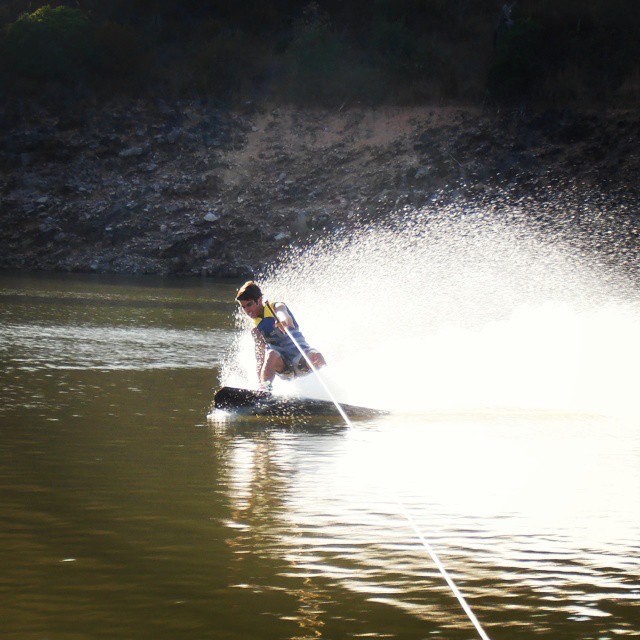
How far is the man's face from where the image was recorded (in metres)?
11.2

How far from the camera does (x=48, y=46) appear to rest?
55.4 metres

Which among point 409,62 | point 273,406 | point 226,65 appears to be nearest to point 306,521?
point 273,406

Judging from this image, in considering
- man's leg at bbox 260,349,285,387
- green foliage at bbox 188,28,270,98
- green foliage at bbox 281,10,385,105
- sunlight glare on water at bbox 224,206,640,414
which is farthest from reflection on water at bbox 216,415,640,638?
green foliage at bbox 188,28,270,98

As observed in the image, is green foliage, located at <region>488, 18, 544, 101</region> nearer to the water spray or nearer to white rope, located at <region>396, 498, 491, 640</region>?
the water spray

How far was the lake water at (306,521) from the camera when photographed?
5.39m

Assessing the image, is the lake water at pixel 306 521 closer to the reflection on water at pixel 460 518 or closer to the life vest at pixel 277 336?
the reflection on water at pixel 460 518

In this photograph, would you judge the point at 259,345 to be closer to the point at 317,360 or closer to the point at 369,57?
the point at 317,360

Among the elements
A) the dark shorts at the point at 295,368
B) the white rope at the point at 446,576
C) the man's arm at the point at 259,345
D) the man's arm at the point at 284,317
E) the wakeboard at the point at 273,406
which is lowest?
the white rope at the point at 446,576

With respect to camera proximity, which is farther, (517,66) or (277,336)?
(517,66)

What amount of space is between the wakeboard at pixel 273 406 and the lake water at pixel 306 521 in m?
0.19

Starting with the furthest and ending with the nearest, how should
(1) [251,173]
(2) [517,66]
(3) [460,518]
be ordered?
1. (2) [517,66]
2. (1) [251,173]
3. (3) [460,518]

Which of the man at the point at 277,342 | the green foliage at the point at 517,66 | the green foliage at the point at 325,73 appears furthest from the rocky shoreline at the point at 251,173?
the man at the point at 277,342

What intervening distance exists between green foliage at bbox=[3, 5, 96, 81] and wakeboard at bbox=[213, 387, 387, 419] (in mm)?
46825

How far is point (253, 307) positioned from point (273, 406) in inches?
37.3
